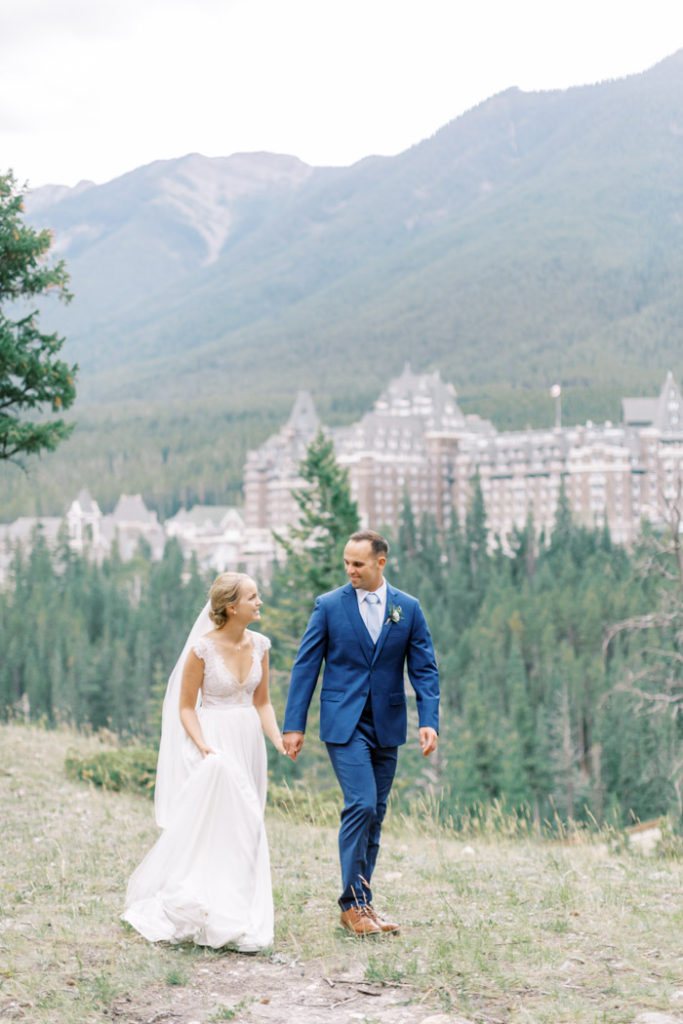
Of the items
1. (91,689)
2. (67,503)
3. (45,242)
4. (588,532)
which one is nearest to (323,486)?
(45,242)

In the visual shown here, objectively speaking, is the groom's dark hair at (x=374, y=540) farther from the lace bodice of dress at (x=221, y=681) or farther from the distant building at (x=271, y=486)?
the distant building at (x=271, y=486)

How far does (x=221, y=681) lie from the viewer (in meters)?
6.71

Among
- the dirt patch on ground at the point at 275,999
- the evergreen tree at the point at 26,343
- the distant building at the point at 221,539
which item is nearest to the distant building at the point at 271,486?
the distant building at the point at 221,539

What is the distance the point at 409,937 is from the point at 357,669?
1442 millimetres

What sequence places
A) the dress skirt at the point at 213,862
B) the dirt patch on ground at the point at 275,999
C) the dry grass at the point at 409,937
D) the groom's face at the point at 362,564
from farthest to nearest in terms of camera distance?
the groom's face at the point at 362,564, the dress skirt at the point at 213,862, the dry grass at the point at 409,937, the dirt patch on ground at the point at 275,999

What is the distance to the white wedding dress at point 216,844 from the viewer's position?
20.9 feet

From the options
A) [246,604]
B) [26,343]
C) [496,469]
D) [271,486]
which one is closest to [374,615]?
[246,604]

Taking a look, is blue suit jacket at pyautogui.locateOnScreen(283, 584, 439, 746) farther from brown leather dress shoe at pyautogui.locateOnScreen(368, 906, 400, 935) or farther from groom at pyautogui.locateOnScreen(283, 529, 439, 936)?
brown leather dress shoe at pyautogui.locateOnScreen(368, 906, 400, 935)

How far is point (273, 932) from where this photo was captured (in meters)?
6.59

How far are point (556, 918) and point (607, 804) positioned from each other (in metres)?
68.4

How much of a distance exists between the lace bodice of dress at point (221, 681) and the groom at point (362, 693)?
0.25 meters

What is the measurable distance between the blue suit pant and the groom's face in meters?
0.73

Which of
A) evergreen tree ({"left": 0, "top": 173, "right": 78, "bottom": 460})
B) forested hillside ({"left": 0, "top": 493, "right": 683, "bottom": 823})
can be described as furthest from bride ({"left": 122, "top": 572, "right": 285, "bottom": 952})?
forested hillside ({"left": 0, "top": 493, "right": 683, "bottom": 823})

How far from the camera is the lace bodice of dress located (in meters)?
6.70
